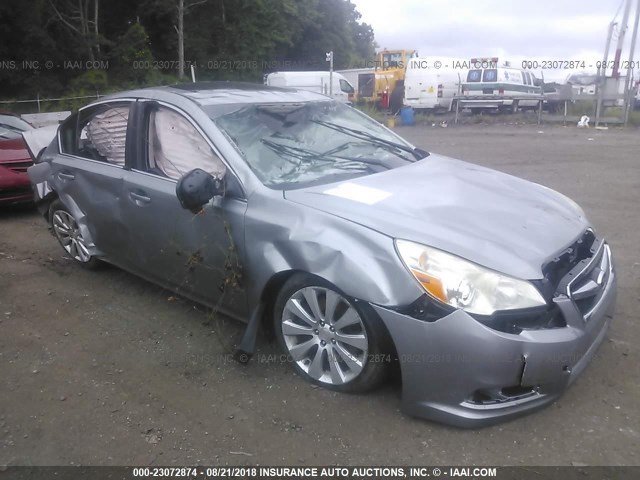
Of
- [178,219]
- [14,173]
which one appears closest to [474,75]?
[14,173]

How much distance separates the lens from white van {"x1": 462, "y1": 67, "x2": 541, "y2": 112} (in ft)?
71.3

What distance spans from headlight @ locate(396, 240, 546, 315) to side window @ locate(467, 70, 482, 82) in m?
22.6

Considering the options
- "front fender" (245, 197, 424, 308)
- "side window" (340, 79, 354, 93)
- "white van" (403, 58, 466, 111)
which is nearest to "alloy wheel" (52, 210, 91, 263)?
"front fender" (245, 197, 424, 308)

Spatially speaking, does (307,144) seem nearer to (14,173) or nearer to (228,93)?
(228,93)

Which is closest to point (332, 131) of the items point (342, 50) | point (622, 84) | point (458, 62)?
point (622, 84)

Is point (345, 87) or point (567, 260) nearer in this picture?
point (567, 260)

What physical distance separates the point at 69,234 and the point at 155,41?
122 ft

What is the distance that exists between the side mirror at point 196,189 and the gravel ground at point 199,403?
3.29 ft

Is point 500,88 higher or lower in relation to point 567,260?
higher

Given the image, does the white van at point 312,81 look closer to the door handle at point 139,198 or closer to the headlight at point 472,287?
the door handle at point 139,198

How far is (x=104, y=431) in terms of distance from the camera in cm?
293

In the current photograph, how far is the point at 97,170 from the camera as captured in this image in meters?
4.39

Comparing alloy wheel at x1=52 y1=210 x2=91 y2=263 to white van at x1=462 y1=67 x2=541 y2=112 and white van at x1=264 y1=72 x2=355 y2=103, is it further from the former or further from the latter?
white van at x1=264 y1=72 x2=355 y2=103

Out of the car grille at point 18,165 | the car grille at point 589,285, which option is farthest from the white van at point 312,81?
the car grille at point 589,285
